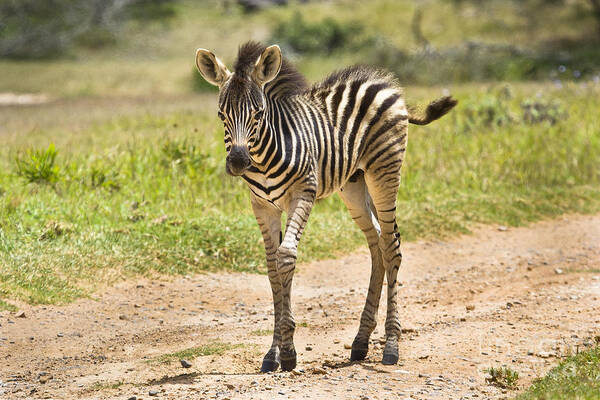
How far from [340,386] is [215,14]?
3099cm

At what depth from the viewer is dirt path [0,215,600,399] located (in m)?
5.42

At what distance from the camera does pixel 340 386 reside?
523 cm

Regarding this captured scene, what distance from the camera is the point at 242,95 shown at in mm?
5293

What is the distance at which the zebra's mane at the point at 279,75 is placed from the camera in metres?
5.50

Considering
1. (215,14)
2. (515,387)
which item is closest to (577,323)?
(515,387)

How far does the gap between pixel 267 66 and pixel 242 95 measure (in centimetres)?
39

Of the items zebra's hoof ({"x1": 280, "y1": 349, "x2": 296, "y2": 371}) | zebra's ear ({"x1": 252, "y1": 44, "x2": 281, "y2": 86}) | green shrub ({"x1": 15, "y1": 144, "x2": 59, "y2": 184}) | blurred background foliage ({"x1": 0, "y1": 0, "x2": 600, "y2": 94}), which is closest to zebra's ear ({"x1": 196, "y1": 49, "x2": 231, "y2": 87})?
zebra's ear ({"x1": 252, "y1": 44, "x2": 281, "y2": 86})

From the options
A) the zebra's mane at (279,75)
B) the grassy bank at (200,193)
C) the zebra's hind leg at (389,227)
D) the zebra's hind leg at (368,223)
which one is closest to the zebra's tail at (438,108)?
the zebra's hind leg at (389,227)

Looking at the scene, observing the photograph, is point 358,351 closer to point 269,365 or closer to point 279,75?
point 269,365

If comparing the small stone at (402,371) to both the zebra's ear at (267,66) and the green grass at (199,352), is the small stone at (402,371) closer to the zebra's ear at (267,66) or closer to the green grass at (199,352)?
the green grass at (199,352)

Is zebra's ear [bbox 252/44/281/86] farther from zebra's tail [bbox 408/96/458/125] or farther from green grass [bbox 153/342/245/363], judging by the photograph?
green grass [bbox 153/342/245/363]

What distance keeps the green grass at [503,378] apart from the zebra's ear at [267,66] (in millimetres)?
2682

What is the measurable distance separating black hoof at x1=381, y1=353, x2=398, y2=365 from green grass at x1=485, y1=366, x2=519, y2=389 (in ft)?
2.49

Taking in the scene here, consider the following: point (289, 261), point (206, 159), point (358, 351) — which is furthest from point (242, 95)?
point (206, 159)
